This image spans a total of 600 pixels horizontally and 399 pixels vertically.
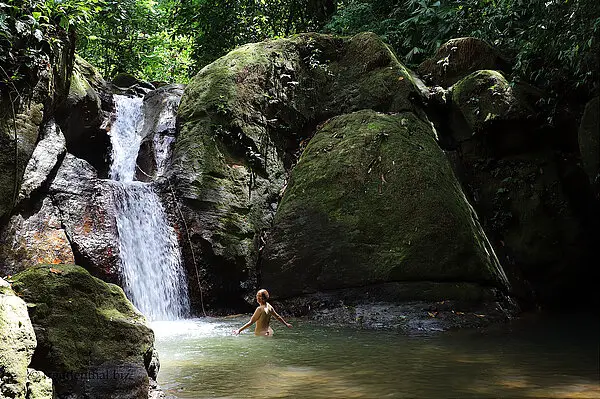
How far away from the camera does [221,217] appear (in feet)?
32.3

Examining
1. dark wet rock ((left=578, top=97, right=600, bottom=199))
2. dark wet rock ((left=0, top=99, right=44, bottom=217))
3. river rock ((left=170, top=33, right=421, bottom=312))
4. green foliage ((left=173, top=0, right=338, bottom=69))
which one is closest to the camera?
dark wet rock ((left=0, top=99, right=44, bottom=217))

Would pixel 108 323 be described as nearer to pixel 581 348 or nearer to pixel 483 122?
pixel 581 348

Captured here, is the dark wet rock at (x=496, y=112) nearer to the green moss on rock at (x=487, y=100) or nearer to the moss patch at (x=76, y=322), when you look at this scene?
the green moss on rock at (x=487, y=100)

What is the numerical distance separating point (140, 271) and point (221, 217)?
1676mm

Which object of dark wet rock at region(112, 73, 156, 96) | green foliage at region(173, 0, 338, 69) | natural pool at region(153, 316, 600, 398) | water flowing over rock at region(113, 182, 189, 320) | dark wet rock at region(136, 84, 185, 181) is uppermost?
green foliage at region(173, 0, 338, 69)

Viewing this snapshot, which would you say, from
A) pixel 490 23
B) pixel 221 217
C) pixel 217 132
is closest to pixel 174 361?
pixel 221 217

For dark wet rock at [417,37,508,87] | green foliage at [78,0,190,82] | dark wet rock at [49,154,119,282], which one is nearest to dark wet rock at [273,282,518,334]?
dark wet rock at [49,154,119,282]

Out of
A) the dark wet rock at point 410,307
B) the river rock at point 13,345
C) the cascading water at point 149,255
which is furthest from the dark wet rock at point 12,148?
the river rock at point 13,345

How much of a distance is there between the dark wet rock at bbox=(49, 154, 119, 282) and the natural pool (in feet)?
4.32

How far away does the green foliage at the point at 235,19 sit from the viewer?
16547 mm

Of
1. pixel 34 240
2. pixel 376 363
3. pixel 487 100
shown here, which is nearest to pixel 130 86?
pixel 34 240

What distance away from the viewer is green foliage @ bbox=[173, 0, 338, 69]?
16547 millimetres

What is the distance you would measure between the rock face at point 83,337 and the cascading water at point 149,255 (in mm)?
4372

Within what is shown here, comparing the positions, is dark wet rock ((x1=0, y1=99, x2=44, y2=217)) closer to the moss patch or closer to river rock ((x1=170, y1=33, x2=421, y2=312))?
river rock ((x1=170, y1=33, x2=421, y2=312))
